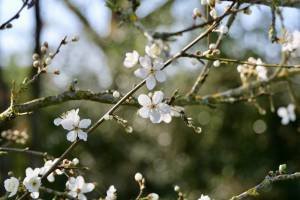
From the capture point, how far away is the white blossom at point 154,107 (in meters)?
1.52

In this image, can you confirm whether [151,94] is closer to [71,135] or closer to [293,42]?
[71,135]

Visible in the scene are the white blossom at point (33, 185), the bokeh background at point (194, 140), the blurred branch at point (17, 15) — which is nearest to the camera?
the white blossom at point (33, 185)

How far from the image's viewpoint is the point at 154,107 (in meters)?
1.53

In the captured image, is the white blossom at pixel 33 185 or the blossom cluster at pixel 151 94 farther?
the blossom cluster at pixel 151 94

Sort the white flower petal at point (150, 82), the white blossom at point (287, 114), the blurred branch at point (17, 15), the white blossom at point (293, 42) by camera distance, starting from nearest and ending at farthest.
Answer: the white flower petal at point (150, 82) → the blurred branch at point (17, 15) → the white blossom at point (293, 42) → the white blossom at point (287, 114)

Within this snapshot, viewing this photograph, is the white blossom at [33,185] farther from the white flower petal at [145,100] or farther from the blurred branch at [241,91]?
the blurred branch at [241,91]

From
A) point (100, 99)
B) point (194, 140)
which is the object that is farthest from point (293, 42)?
point (194, 140)

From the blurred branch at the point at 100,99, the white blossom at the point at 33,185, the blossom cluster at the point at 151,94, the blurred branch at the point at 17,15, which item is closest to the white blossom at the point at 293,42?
the blurred branch at the point at 100,99

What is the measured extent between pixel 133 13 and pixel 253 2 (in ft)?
2.32

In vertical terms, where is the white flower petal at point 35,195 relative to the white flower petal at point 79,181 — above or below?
below

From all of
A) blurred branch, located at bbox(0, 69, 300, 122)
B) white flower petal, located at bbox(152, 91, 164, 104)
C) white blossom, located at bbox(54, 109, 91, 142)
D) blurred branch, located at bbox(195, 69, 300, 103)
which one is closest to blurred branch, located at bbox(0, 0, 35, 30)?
blurred branch, located at bbox(0, 69, 300, 122)

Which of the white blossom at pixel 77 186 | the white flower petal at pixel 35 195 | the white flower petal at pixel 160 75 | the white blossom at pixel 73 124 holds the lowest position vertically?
the white flower petal at pixel 35 195

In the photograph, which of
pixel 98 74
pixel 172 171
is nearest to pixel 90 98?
A: pixel 172 171

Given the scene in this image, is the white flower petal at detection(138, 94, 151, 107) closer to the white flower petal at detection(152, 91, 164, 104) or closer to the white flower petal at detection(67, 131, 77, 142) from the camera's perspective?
the white flower petal at detection(152, 91, 164, 104)
